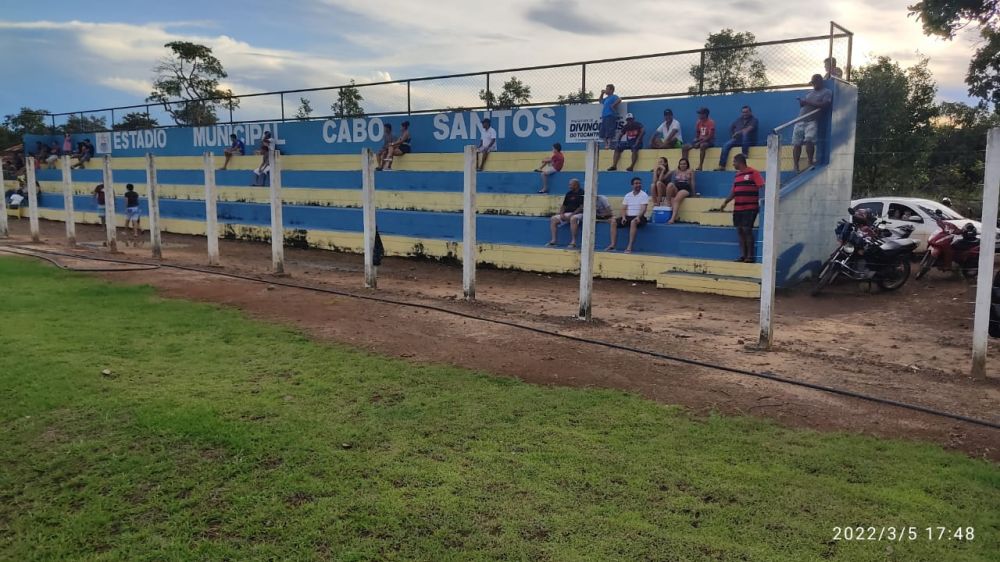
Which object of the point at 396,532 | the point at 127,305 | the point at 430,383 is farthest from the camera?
the point at 127,305

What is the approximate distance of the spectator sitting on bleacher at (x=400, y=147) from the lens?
1795 centimetres

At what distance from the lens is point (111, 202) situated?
50.7 feet

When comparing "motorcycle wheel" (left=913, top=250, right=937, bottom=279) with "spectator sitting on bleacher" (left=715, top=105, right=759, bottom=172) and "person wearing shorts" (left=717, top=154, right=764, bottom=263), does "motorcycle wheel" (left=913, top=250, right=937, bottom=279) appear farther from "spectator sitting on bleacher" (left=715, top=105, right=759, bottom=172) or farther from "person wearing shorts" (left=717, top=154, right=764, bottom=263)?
"spectator sitting on bleacher" (left=715, top=105, right=759, bottom=172)

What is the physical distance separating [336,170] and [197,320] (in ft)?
38.9

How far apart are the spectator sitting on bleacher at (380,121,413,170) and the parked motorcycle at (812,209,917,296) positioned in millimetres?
10798

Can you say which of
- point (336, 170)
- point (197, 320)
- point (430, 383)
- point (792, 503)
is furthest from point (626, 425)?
point (336, 170)

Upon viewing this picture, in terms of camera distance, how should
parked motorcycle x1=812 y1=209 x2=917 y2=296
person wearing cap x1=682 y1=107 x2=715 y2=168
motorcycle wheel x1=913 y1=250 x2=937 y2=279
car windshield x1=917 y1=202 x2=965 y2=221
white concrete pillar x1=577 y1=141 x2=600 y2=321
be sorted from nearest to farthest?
1. white concrete pillar x1=577 y1=141 x2=600 y2=321
2. parked motorcycle x1=812 y1=209 x2=917 y2=296
3. motorcycle wheel x1=913 y1=250 x2=937 y2=279
4. person wearing cap x1=682 y1=107 x2=715 y2=168
5. car windshield x1=917 y1=202 x2=965 y2=221

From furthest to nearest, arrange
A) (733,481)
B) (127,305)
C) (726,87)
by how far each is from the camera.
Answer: (726,87)
(127,305)
(733,481)

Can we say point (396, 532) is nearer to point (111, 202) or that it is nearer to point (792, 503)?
point (792, 503)

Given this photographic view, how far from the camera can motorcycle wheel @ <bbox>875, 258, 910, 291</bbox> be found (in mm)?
10672

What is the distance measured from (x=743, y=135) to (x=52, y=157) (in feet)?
96.3

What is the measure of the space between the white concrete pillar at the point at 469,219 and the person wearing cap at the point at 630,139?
18.0 feet

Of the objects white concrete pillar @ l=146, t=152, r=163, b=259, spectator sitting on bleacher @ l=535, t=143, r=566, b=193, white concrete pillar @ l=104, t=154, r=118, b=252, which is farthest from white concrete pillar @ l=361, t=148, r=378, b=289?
white concrete pillar @ l=104, t=154, r=118, b=252
